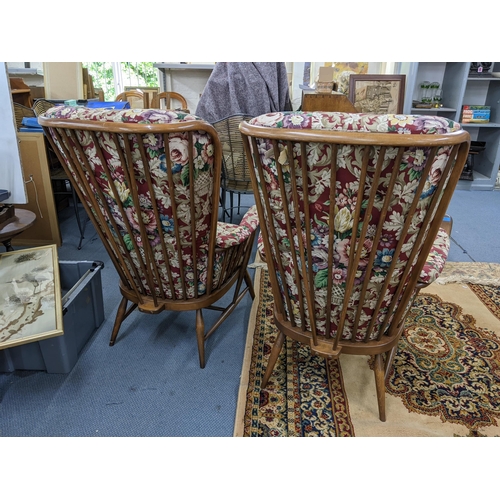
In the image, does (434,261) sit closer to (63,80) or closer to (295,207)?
(295,207)

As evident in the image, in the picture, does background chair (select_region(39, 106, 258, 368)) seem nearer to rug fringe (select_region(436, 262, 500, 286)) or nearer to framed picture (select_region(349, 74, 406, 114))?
rug fringe (select_region(436, 262, 500, 286))

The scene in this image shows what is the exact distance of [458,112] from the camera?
12.9 ft

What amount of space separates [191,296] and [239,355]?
340 mm

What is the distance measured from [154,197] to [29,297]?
0.71 m

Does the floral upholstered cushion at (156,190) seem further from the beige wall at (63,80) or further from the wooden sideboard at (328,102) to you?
the beige wall at (63,80)

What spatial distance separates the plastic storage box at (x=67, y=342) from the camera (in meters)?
1.39

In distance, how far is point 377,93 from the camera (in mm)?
2457

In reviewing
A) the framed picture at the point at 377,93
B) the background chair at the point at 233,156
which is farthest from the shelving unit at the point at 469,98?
the background chair at the point at 233,156

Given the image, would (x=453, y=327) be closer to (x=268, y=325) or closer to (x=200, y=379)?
(x=268, y=325)

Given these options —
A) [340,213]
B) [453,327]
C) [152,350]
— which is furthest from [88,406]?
[453,327]

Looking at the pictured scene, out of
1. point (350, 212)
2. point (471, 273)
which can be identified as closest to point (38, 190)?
point (350, 212)

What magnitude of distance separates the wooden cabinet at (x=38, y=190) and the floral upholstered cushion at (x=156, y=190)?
50.7 inches

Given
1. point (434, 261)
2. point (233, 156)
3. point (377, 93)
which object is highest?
point (377, 93)

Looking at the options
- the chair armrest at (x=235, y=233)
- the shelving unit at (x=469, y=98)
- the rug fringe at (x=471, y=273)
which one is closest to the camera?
the chair armrest at (x=235, y=233)
